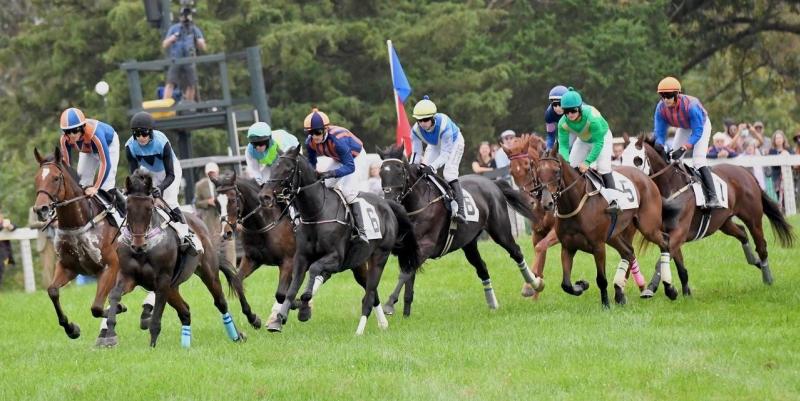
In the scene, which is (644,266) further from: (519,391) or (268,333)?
(519,391)

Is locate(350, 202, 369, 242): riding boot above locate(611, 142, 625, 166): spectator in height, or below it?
above

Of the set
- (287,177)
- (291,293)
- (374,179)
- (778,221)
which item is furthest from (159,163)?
(374,179)

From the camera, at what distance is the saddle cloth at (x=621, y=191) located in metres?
14.8

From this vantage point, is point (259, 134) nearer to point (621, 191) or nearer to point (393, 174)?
point (393, 174)

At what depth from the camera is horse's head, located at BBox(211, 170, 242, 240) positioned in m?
15.2

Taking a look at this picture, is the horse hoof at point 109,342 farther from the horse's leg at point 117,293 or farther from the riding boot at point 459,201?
the riding boot at point 459,201

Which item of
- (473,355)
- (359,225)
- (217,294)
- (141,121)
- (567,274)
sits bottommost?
(567,274)

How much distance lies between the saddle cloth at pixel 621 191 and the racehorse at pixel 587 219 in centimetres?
4

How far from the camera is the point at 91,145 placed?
14.1m

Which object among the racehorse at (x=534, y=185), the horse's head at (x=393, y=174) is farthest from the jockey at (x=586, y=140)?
the horse's head at (x=393, y=174)

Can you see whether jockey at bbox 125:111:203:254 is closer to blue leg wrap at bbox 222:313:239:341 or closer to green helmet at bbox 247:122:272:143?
blue leg wrap at bbox 222:313:239:341

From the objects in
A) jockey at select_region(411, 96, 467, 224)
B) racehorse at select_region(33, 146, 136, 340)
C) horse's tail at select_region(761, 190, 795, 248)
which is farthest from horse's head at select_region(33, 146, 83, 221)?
horse's tail at select_region(761, 190, 795, 248)

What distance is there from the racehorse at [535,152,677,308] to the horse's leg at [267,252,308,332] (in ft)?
7.86

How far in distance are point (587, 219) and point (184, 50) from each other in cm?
1053
